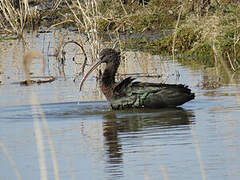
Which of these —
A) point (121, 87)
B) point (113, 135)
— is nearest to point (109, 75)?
point (121, 87)

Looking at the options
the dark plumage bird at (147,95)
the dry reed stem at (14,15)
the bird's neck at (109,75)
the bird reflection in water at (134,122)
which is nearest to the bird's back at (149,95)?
the dark plumage bird at (147,95)

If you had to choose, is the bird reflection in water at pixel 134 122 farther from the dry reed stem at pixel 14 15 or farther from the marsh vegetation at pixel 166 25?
the dry reed stem at pixel 14 15

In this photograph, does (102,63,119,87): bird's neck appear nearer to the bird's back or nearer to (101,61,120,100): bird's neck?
(101,61,120,100): bird's neck

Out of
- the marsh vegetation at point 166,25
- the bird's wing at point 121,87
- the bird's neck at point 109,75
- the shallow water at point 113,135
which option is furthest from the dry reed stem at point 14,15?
the bird's wing at point 121,87

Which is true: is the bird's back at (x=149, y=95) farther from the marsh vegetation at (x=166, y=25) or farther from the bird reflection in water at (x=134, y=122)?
the marsh vegetation at (x=166, y=25)

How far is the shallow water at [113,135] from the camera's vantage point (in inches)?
294

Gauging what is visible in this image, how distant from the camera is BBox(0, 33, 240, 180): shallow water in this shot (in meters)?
7.47

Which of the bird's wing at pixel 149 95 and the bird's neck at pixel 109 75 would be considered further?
the bird's neck at pixel 109 75

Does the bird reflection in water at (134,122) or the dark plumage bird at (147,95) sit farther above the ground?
the dark plumage bird at (147,95)

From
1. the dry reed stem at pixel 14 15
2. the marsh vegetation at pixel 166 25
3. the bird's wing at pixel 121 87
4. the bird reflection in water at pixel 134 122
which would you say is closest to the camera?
the bird reflection in water at pixel 134 122

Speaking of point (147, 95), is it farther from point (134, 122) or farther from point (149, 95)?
point (134, 122)

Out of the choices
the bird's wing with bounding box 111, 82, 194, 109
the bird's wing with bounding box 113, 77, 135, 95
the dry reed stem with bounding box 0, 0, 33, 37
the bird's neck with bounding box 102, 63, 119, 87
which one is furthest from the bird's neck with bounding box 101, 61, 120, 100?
the dry reed stem with bounding box 0, 0, 33, 37

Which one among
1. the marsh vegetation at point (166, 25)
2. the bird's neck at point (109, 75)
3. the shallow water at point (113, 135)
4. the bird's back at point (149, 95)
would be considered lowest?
the shallow water at point (113, 135)

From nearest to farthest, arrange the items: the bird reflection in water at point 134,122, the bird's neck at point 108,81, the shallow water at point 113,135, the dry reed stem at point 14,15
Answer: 1. the shallow water at point 113,135
2. the bird reflection in water at point 134,122
3. the bird's neck at point 108,81
4. the dry reed stem at point 14,15
